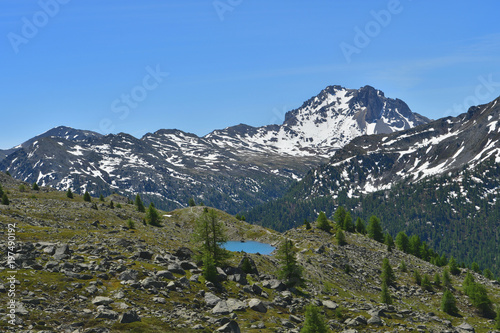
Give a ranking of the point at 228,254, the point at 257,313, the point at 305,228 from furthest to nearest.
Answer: the point at 305,228 → the point at 228,254 → the point at 257,313

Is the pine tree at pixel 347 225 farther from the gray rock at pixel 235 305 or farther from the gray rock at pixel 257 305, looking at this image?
the gray rock at pixel 235 305

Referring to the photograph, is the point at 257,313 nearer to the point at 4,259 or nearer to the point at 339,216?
the point at 4,259

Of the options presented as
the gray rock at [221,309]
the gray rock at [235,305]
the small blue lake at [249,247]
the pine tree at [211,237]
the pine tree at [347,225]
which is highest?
the pine tree at [347,225]

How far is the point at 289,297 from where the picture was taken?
6681 cm

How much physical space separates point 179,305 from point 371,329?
31.2m

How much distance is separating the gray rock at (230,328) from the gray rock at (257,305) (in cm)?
939

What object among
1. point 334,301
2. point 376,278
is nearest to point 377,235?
point 376,278

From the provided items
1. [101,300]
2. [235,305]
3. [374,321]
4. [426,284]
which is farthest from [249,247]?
[101,300]

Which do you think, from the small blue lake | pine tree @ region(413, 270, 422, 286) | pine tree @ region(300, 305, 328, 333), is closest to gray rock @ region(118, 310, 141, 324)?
pine tree @ region(300, 305, 328, 333)

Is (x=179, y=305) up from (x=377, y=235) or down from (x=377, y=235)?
down

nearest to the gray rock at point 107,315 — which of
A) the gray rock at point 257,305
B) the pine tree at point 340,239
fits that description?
the gray rock at point 257,305

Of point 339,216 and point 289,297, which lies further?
point 339,216

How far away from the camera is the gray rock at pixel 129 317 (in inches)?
1609

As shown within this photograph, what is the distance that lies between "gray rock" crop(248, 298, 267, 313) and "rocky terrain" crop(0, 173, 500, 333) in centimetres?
15
